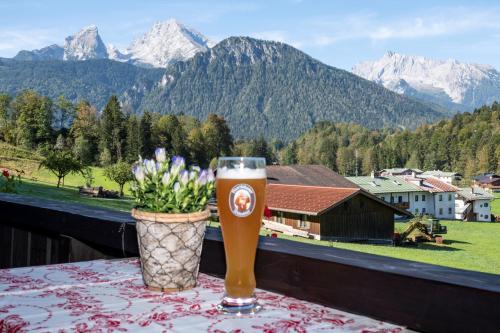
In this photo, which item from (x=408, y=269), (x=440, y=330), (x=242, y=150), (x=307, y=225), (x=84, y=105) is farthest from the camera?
(x=242, y=150)

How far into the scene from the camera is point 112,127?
2218 inches

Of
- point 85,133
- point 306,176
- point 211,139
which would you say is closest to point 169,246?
point 306,176

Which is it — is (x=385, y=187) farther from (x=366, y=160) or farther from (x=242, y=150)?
(x=366, y=160)

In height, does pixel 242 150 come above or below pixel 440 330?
above

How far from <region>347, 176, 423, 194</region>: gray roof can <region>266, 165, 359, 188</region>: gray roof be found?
3.88 m

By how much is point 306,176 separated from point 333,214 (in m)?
17.2

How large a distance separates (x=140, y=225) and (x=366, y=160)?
9338 cm

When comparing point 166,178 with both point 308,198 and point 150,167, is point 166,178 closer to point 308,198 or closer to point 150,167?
point 150,167

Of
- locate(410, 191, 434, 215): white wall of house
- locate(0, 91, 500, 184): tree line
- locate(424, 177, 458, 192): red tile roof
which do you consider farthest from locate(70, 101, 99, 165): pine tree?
locate(424, 177, 458, 192): red tile roof

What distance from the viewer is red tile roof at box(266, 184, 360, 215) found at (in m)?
30.2

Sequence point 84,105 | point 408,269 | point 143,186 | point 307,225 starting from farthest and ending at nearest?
point 84,105 < point 307,225 < point 143,186 < point 408,269

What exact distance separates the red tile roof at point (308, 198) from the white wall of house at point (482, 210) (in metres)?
29.0

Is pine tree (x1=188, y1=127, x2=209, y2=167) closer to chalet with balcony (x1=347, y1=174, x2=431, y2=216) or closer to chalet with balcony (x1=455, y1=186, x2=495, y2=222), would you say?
chalet with balcony (x1=347, y1=174, x2=431, y2=216)

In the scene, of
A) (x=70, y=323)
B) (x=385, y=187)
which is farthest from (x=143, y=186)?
(x=385, y=187)
